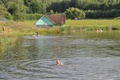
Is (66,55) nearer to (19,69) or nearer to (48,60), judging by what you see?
(48,60)

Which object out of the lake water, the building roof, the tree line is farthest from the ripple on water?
the building roof

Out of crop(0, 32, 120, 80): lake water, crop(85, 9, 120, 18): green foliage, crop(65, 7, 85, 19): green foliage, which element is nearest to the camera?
crop(0, 32, 120, 80): lake water

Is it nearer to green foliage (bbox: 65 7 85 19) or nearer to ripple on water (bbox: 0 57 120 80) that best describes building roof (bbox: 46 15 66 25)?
green foliage (bbox: 65 7 85 19)

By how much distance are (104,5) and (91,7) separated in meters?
9.44

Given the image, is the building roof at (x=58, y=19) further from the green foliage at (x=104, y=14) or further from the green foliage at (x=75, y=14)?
the green foliage at (x=104, y=14)

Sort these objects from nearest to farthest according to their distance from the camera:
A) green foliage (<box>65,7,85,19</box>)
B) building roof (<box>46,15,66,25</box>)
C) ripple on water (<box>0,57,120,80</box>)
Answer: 1. ripple on water (<box>0,57,120,80</box>)
2. building roof (<box>46,15,66,25</box>)
3. green foliage (<box>65,7,85,19</box>)

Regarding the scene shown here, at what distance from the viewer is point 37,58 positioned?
40438 millimetres

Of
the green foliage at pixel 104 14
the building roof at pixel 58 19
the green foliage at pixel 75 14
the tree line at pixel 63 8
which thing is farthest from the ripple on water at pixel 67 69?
the green foliage at pixel 75 14

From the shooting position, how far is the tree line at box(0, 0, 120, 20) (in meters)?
127

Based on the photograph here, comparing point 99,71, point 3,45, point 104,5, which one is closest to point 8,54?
point 3,45

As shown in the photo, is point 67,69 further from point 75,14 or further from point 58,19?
point 75,14

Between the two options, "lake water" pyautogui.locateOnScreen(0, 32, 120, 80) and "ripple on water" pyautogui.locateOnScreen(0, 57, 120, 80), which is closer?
"ripple on water" pyautogui.locateOnScreen(0, 57, 120, 80)

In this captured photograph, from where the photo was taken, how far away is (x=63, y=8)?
18888 centimetres

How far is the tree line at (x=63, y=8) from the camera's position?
127 metres
